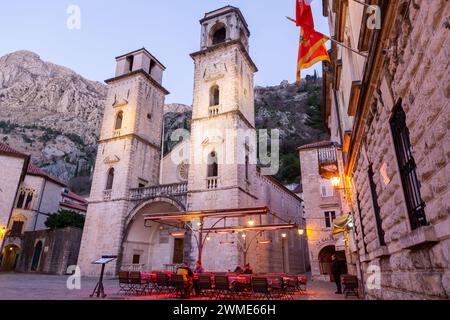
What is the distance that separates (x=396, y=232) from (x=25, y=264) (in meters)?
35.5

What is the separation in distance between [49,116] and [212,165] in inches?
3360

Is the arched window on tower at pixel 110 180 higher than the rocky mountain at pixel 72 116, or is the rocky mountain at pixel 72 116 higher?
the rocky mountain at pixel 72 116

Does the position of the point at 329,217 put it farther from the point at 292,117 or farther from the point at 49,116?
the point at 49,116

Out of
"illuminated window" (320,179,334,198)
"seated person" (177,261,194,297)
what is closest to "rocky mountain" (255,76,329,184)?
"illuminated window" (320,179,334,198)

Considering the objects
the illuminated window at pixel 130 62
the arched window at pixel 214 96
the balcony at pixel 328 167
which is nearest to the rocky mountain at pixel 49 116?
the illuminated window at pixel 130 62

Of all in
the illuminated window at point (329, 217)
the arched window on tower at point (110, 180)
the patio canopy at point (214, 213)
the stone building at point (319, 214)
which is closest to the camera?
the patio canopy at point (214, 213)

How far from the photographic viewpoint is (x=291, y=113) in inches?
3125

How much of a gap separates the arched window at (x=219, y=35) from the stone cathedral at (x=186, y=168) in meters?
0.11

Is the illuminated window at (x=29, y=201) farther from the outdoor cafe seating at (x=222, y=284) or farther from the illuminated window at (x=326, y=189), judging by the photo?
the illuminated window at (x=326, y=189)

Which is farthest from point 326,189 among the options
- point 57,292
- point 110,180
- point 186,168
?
point 57,292

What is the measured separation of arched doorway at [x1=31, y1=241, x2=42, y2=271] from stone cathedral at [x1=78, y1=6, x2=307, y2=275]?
30.9 feet

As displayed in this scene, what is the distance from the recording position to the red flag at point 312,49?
729cm
